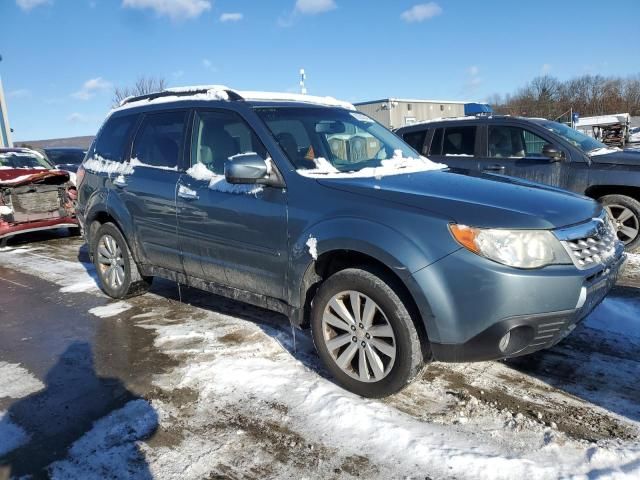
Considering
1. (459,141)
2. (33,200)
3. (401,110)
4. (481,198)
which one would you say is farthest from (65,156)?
(401,110)

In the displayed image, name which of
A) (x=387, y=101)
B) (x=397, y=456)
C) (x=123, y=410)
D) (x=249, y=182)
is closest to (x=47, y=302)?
(x=123, y=410)

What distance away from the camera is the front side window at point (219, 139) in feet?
12.4

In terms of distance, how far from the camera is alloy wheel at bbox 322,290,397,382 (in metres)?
3.01

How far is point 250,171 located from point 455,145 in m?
4.79

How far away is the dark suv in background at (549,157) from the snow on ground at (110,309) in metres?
4.76

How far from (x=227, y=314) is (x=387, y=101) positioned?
27648 millimetres

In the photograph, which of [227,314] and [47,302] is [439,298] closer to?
[227,314]

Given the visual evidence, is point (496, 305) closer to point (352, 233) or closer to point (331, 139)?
point (352, 233)

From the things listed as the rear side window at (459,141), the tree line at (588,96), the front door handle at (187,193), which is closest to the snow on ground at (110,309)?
the front door handle at (187,193)

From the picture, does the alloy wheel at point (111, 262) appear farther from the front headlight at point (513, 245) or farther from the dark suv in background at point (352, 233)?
the front headlight at point (513, 245)

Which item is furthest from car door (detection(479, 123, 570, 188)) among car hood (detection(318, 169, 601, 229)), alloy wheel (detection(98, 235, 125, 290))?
alloy wheel (detection(98, 235, 125, 290))

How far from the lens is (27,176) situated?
854cm

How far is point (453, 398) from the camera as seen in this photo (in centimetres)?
315

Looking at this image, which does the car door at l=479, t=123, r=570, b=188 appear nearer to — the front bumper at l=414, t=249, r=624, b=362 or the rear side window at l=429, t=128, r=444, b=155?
the rear side window at l=429, t=128, r=444, b=155
